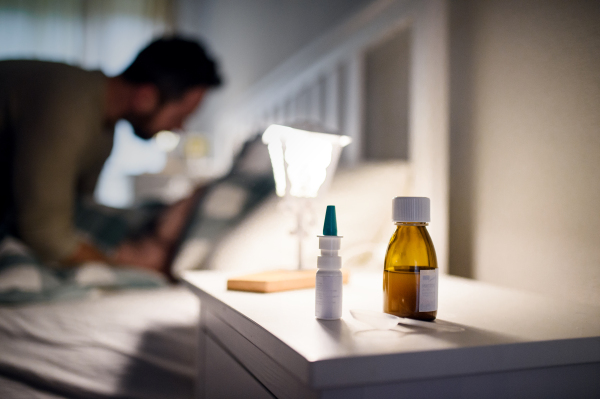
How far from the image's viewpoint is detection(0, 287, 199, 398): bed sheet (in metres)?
0.76

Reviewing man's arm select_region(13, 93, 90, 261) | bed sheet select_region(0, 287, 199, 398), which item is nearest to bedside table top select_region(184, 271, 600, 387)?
bed sheet select_region(0, 287, 199, 398)

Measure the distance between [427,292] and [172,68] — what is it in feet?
5.83

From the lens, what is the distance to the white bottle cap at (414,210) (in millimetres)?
484

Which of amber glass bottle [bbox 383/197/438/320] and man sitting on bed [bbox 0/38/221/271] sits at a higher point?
man sitting on bed [bbox 0/38/221/271]

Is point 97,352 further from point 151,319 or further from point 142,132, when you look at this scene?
point 142,132

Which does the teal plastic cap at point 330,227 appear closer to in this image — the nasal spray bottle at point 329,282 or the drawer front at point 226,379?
the nasal spray bottle at point 329,282

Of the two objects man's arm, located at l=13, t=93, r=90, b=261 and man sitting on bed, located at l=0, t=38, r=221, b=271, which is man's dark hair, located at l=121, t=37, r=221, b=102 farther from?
man's arm, located at l=13, t=93, r=90, b=261

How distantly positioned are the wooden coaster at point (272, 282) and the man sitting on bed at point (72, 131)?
0.64 m

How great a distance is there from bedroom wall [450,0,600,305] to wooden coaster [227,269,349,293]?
376 millimetres

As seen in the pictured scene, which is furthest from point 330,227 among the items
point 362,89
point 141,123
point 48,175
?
point 141,123

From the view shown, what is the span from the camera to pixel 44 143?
1.47m

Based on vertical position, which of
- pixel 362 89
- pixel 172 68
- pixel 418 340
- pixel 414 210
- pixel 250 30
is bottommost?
pixel 418 340

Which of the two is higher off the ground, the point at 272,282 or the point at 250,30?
the point at 250,30

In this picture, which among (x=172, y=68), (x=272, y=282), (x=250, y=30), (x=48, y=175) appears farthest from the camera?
(x=250, y=30)
